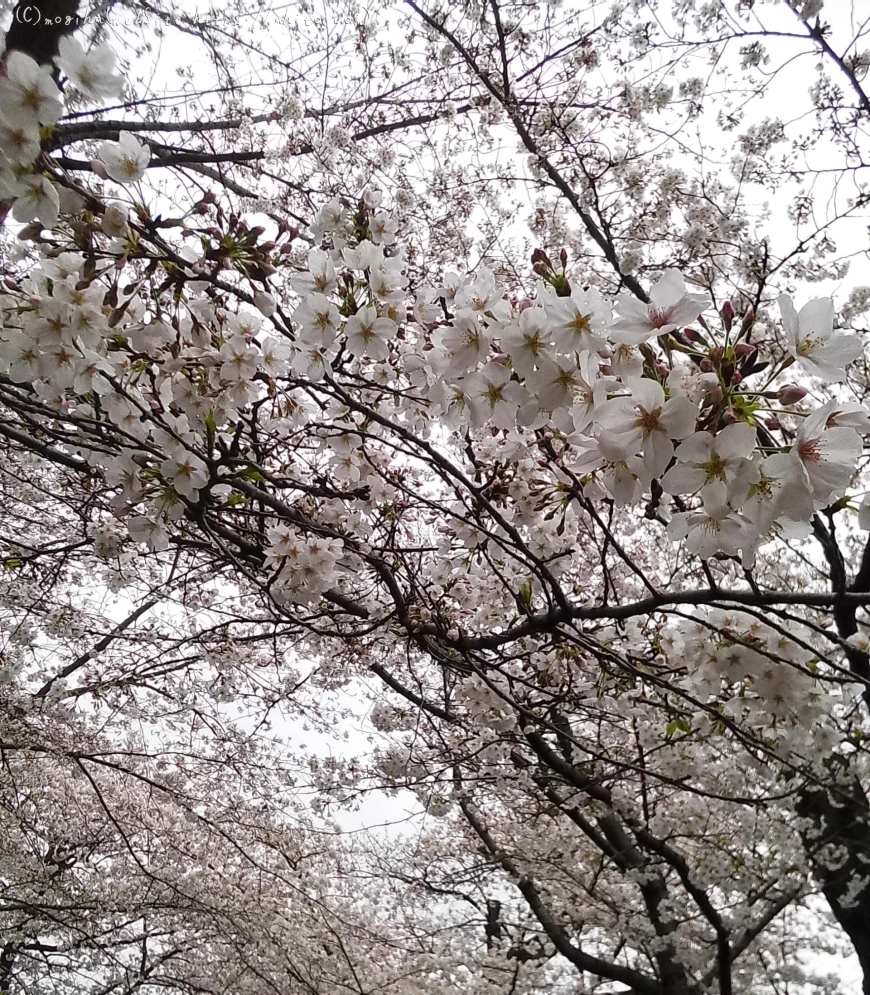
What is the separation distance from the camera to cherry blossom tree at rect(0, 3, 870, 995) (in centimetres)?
97

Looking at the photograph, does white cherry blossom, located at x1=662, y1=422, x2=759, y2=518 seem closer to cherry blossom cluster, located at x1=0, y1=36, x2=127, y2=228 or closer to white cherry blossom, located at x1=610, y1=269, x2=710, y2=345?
white cherry blossom, located at x1=610, y1=269, x2=710, y2=345

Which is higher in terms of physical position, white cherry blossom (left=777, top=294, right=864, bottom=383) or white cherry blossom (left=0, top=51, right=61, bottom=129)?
white cherry blossom (left=0, top=51, right=61, bottom=129)

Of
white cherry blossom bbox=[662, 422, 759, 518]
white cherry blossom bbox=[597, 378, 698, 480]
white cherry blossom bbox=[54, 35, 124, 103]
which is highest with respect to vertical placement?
white cherry blossom bbox=[54, 35, 124, 103]

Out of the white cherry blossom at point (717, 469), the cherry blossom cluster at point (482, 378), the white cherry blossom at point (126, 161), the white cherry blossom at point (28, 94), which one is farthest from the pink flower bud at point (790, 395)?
the white cherry blossom at point (126, 161)

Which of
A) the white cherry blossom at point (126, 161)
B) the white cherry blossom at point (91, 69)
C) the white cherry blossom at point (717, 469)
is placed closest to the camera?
the white cherry blossom at point (717, 469)

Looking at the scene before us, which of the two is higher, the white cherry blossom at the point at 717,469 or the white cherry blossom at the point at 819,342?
the white cherry blossom at the point at 819,342

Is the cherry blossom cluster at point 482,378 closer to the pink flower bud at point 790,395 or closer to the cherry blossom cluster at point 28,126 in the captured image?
the pink flower bud at point 790,395

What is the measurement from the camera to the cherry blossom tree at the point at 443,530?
38.3 inches

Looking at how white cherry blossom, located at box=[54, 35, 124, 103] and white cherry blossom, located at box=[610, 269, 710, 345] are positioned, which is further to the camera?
white cherry blossom, located at box=[54, 35, 124, 103]

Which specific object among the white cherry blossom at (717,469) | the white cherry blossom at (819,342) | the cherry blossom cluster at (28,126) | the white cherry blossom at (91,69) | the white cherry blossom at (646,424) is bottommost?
the white cherry blossom at (717,469)

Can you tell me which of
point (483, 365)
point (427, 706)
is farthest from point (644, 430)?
point (427, 706)

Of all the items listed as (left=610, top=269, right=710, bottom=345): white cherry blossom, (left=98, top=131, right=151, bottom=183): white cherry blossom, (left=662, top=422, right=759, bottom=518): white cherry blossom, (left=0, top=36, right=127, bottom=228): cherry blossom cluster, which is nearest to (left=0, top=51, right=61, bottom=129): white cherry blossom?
(left=0, top=36, right=127, bottom=228): cherry blossom cluster

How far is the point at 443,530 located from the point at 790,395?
1.49 m

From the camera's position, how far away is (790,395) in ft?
2.72
